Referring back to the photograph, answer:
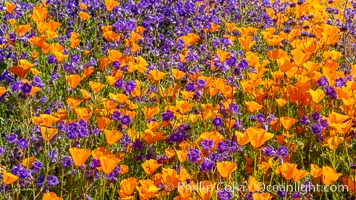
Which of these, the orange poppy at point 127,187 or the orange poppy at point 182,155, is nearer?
the orange poppy at point 127,187

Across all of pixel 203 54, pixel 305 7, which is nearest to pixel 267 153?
pixel 203 54

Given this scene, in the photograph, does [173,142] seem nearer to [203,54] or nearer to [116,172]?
[116,172]

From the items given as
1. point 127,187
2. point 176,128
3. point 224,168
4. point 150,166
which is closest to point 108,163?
point 127,187

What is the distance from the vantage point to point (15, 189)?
2486 mm

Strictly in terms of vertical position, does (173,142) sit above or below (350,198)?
above

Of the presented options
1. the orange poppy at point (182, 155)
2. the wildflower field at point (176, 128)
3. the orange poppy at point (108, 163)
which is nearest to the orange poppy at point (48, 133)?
the wildflower field at point (176, 128)

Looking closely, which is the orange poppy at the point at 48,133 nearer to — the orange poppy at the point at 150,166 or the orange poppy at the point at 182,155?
the orange poppy at the point at 150,166

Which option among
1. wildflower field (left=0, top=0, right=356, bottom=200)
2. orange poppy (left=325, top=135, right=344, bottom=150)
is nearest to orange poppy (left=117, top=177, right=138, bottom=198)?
wildflower field (left=0, top=0, right=356, bottom=200)

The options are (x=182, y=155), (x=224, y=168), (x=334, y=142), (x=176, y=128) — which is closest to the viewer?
(x=224, y=168)

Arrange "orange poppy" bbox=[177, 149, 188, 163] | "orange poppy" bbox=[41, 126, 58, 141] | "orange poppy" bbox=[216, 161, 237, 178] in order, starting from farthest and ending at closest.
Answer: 1. "orange poppy" bbox=[41, 126, 58, 141]
2. "orange poppy" bbox=[177, 149, 188, 163]
3. "orange poppy" bbox=[216, 161, 237, 178]

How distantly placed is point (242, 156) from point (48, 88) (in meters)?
1.25

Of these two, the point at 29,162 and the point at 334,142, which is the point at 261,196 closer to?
the point at 334,142

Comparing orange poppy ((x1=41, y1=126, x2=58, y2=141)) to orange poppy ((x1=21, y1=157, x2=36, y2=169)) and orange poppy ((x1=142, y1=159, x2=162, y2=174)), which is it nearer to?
orange poppy ((x1=21, y1=157, x2=36, y2=169))

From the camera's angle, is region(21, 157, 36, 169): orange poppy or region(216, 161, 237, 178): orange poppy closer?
region(216, 161, 237, 178): orange poppy
